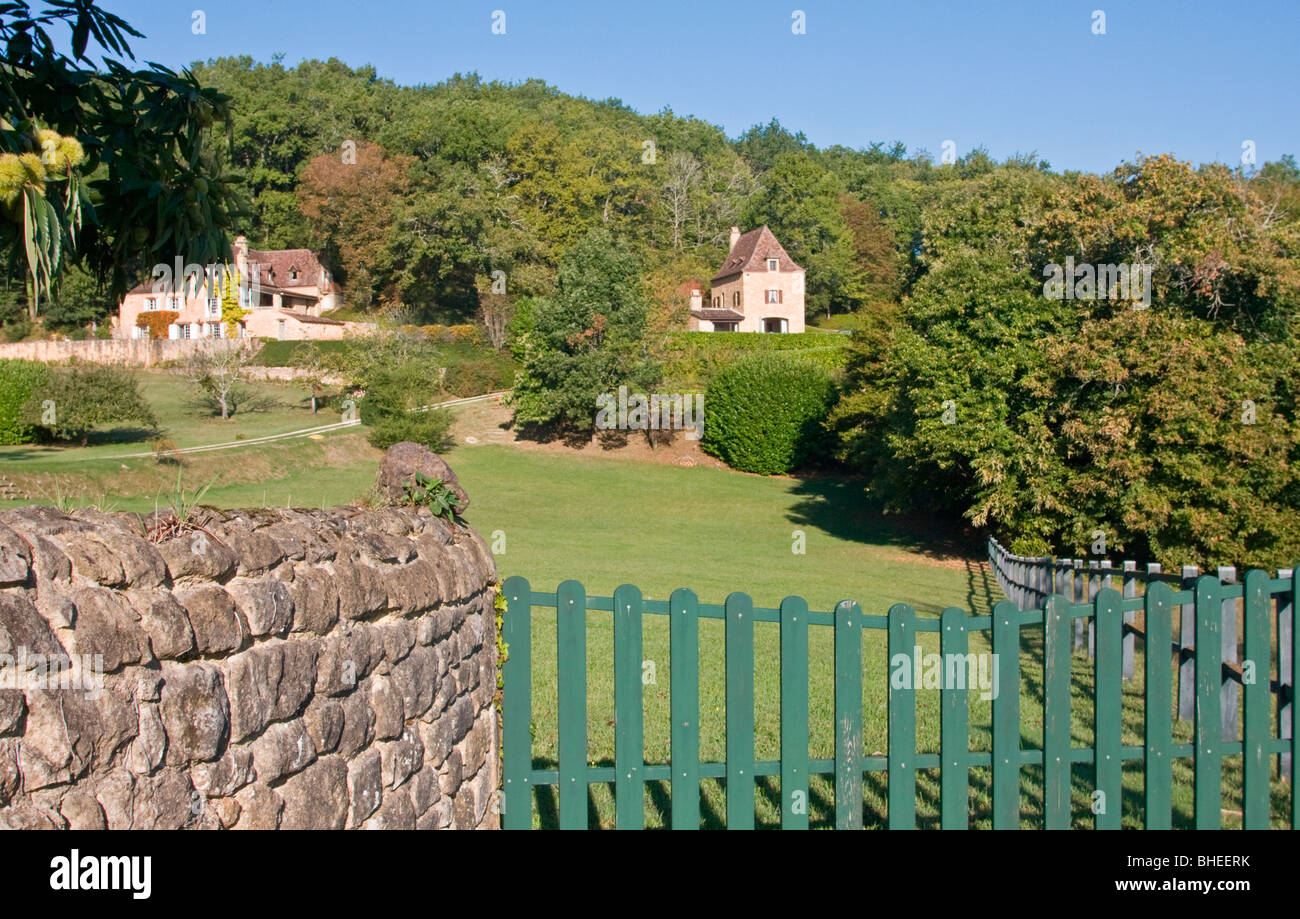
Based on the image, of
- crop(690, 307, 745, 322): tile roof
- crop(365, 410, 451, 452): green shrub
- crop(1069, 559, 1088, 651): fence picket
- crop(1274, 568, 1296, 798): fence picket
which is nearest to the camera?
crop(1274, 568, 1296, 798): fence picket

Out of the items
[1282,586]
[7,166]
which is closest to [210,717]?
[7,166]

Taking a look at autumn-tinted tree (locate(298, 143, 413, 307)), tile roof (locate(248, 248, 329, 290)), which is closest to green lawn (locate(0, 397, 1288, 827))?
tile roof (locate(248, 248, 329, 290))

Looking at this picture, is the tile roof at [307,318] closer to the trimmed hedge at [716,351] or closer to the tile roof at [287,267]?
the tile roof at [287,267]

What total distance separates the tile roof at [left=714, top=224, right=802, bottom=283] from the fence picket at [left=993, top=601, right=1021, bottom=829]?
66384 mm

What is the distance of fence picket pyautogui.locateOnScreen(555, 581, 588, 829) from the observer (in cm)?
498

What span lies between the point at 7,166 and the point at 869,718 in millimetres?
7355

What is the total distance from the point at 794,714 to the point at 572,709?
1.11 meters

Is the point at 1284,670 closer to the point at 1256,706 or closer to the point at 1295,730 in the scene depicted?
the point at 1295,730

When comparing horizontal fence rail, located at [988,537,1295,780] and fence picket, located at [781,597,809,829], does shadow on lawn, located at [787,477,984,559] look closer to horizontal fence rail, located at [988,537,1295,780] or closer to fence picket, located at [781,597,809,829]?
horizontal fence rail, located at [988,537,1295,780]

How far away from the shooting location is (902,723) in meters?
5.30

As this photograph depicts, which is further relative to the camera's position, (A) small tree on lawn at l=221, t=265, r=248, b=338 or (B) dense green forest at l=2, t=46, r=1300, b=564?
(A) small tree on lawn at l=221, t=265, r=248, b=338

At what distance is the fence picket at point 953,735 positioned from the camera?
5.32 metres

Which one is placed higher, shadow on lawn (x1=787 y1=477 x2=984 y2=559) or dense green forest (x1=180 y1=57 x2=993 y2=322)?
dense green forest (x1=180 y1=57 x2=993 y2=322)
